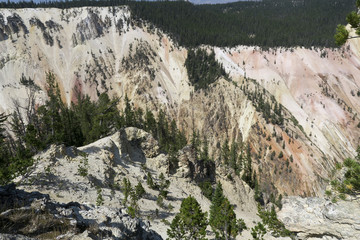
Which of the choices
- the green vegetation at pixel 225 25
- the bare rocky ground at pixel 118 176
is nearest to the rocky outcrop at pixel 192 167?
the bare rocky ground at pixel 118 176

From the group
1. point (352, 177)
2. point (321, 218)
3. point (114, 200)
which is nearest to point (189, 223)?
point (114, 200)

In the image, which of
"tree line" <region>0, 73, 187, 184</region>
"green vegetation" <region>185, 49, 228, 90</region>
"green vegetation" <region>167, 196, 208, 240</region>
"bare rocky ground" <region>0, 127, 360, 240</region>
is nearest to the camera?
"bare rocky ground" <region>0, 127, 360, 240</region>

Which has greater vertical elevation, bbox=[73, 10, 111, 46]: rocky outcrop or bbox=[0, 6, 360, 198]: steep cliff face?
bbox=[73, 10, 111, 46]: rocky outcrop

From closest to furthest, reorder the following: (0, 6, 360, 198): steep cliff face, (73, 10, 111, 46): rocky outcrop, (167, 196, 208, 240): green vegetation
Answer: (167, 196, 208, 240): green vegetation
(0, 6, 360, 198): steep cliff face
(73, 10, 111, 46): rocky outcrop

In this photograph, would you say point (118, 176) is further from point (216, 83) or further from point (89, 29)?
point (89, 29)

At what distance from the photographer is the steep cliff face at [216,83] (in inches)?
2672

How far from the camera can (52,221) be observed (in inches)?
332

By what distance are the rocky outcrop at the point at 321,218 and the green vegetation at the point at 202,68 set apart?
7227 centimetres

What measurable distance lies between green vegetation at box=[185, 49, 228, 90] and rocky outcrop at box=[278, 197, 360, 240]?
7227 cm

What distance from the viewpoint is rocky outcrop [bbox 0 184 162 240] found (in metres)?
→ 7.52

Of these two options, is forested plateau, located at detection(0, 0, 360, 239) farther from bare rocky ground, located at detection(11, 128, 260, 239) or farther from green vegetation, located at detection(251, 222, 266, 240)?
green vegetation, located at detection(251, 222, 266, 240)

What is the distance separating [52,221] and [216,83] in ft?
254

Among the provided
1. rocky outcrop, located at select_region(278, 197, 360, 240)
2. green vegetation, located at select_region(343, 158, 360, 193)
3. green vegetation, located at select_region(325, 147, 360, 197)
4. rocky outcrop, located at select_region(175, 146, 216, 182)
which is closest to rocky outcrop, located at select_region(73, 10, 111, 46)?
rocky outcrop, located at select_region(175, 146, 216, 182)

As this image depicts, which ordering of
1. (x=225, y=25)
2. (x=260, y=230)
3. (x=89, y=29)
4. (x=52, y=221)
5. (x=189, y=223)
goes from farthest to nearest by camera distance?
(x=225, y=25) < (x=89, y=29) < (x=260, y=230) < (x=189, y=223) < (x=52, y=221)
